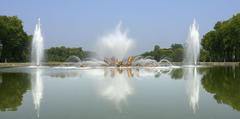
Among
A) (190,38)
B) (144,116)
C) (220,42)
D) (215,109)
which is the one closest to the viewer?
(144,116)

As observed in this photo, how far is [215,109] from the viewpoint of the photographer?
10242 mm

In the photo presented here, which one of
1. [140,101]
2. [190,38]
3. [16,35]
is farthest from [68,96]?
[16,35]

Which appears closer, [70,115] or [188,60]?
[70,115]

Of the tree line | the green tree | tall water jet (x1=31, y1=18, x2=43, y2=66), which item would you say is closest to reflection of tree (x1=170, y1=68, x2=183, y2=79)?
tall water jet (x1=31, y1=18, x2=43, y2=66)

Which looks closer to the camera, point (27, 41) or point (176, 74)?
point (176, 74)

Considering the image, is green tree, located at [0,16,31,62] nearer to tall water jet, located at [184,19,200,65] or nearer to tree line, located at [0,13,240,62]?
tree line, located at [0,13,240,62]

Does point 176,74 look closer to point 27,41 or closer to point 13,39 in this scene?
point 13,39

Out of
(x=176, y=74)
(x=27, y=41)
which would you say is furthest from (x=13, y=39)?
(x=176, y=74)

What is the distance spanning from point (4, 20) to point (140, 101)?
2144 inches

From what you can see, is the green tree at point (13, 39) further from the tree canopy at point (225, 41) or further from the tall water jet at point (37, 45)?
the tree canopy at point (225, 41)

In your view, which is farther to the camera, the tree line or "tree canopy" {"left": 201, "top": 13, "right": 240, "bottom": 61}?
"tree canopy" {"left": 201, "top": 13, "right": 240, "bottom": 61}

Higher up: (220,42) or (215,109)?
(220,42)

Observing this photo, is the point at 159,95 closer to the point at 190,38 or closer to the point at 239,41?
the point at 190,38

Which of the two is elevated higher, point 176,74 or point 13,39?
point 13,39
